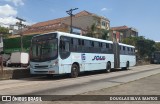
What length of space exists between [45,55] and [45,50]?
0.34 m

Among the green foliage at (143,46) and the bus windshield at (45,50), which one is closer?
the bus windshield at (45,50)

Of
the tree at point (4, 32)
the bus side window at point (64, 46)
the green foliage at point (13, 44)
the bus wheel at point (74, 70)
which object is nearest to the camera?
the bus side window at point (64, 46)

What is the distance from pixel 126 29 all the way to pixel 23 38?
202 ft

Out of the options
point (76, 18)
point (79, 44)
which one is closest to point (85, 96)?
point (79, 44)

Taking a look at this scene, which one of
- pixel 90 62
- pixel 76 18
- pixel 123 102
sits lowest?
pixel 123 102

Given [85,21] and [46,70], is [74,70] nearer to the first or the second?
[46,70]

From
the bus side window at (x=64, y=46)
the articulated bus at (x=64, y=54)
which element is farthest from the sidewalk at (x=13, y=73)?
the bus side window at (x=64, y=46)

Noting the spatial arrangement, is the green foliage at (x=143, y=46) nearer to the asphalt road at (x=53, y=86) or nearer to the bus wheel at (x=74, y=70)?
the bus wheel at (x=74, y=70)

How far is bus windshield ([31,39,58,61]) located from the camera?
62.8ft

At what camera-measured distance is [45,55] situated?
19.3 metres

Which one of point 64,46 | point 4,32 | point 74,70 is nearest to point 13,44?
point 4,32

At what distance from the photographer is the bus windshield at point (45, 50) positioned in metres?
19.1

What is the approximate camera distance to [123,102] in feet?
32.6

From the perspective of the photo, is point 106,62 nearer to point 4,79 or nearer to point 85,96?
point 4,79
